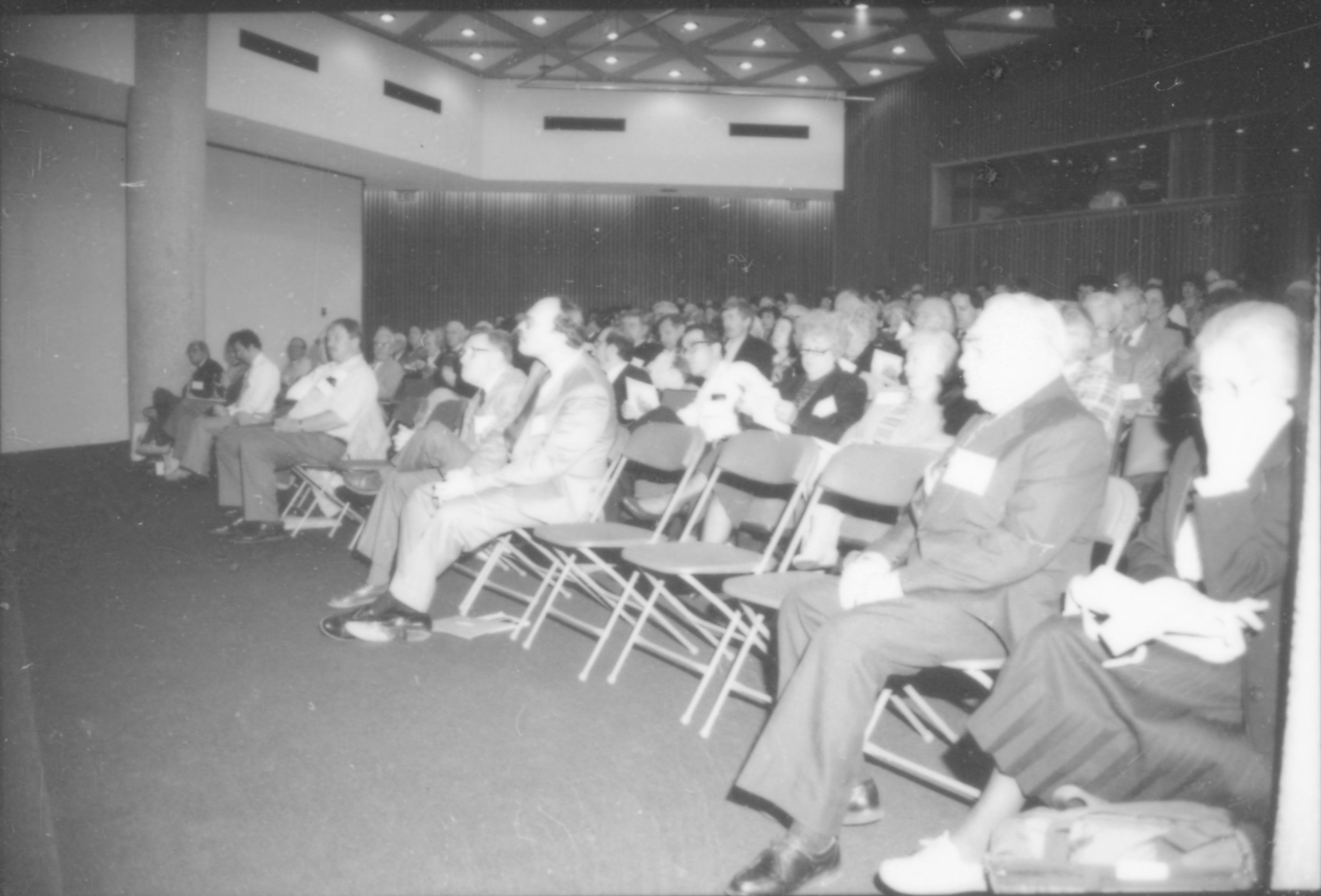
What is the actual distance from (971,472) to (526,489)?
207cm

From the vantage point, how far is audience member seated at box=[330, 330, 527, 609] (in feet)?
13.6

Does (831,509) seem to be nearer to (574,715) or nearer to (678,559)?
(678,559)

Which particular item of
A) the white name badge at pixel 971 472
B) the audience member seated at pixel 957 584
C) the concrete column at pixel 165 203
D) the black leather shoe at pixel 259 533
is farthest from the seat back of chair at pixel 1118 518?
the concrete column at pixel 165 203

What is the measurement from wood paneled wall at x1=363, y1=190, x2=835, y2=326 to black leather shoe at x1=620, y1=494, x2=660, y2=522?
12059 mm

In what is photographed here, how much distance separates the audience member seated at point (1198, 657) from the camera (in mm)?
1728

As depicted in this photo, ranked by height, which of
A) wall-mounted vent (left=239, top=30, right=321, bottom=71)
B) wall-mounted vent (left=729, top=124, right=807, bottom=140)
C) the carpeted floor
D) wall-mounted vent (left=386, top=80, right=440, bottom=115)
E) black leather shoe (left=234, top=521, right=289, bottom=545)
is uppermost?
wall-mounted vent (left=729, top=124, right=807, bottom=140)

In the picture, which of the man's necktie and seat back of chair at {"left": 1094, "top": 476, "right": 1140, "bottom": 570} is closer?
seat back of chair at {"left": 1094, "top": 476, "right": 1140, "bottom": 570}

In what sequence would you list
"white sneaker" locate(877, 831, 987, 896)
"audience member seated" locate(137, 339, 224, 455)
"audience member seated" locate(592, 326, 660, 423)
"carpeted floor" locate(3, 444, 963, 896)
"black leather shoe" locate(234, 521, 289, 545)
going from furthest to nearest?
"audience member seated" locate(137, 339, 224, 455)
"black leather shoe" locate(234, 521, 289, 545)
"audience member seated" locate(592, 326, 660, 423)
"carpeted floor" locate(3, 444, 963, 896)
"white sneaker" locate(877, 831, 987, 896)

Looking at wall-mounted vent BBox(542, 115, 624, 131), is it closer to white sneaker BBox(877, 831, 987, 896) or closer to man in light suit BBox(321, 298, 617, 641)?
man in light suit BBox(321, 298, 617, 641)

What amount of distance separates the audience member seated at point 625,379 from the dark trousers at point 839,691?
9.72 feet

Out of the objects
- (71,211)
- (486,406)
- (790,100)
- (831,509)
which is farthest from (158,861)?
(790,100)

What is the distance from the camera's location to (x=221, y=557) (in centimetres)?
520

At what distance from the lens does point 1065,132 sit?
11.2m

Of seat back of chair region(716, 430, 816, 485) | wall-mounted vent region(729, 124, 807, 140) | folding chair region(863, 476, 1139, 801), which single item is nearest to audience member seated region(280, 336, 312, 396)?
seat back of chair region(716, 430, 816, 485)
